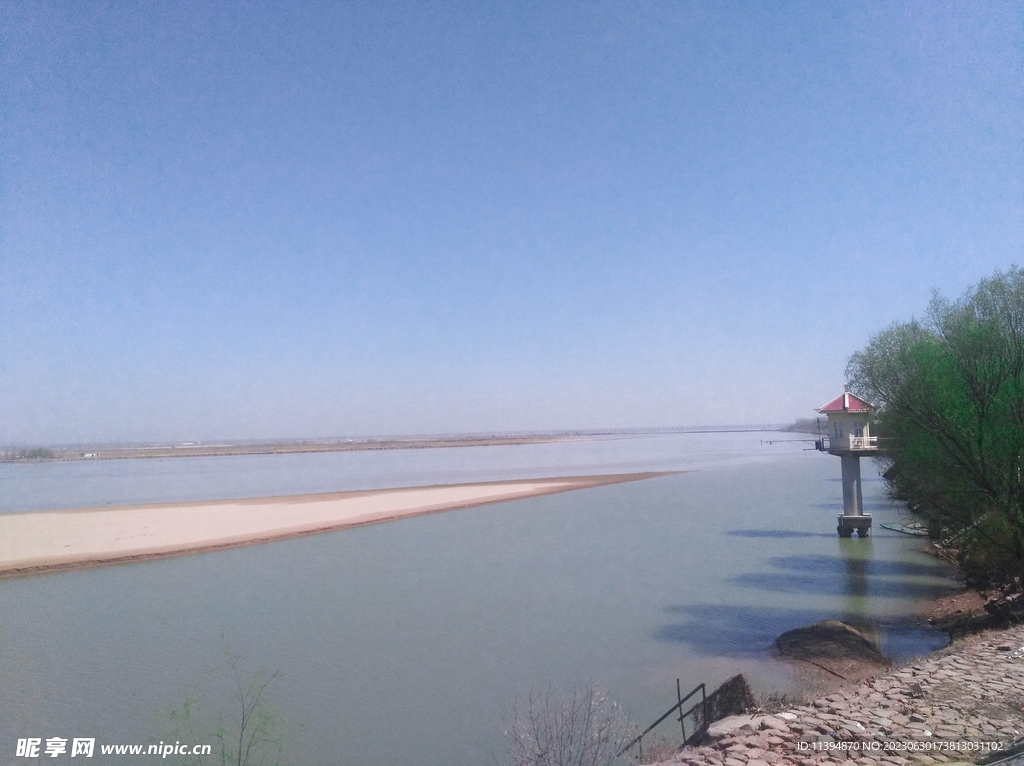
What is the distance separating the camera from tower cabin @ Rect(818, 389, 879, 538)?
2378 centimetres

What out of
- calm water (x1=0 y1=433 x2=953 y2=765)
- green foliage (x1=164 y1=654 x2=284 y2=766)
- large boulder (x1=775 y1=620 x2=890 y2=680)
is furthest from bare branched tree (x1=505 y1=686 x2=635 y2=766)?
large boulder (x1=775 y1=620 x2=890 y2=680)

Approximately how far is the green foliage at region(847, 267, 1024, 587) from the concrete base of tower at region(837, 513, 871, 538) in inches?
321

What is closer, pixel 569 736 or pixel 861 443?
pixel 569 736

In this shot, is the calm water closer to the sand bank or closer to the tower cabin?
the tower cabin

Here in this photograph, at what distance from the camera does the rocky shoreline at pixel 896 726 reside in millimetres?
6094

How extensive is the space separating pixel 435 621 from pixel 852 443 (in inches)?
642

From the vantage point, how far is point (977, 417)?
13859mm

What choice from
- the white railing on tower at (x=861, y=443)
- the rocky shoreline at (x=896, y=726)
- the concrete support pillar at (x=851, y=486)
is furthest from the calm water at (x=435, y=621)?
the white railing on tower at (x=861, y=443)

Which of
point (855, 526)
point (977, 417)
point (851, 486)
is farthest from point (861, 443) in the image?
point (977, 417)

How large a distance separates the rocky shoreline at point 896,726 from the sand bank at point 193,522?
23326mm

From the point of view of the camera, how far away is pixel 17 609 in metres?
18.0

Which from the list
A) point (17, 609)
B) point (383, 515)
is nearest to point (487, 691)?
point (17, 609)

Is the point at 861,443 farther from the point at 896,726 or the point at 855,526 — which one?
the point at 896,726

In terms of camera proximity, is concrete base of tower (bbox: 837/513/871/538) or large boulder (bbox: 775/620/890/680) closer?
large boulder (bbox: 775/620/890/680)
